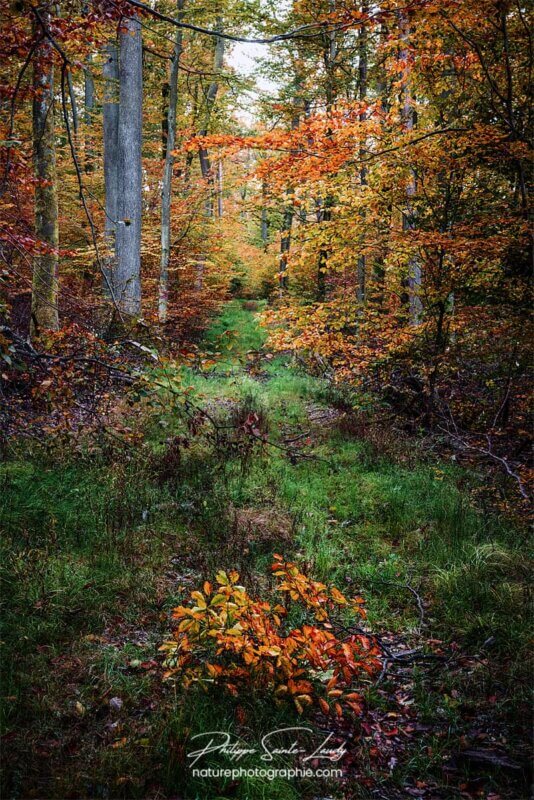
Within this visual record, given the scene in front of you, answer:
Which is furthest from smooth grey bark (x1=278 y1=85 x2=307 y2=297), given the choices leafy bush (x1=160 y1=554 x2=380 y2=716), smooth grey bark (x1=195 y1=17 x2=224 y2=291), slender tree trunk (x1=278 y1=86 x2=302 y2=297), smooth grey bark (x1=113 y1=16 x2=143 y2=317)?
leafy bush (x1=160 y1=554 x2=380 y2=716)

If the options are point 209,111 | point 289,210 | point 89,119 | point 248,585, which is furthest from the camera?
point 89,119

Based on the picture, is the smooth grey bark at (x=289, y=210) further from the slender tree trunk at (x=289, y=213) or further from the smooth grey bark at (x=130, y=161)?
the smooth grey bark at (x=130, y=161)

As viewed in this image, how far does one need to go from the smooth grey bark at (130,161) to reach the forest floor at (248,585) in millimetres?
5348

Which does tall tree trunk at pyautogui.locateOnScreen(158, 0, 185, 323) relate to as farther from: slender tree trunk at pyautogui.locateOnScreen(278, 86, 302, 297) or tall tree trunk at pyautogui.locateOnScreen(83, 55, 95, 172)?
tall tree trunk at pyautogui.locateOnScreen(83, 55, 95, 172)

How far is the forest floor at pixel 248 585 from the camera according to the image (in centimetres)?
244

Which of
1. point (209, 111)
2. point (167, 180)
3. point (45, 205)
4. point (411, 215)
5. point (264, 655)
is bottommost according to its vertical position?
point (264, 655)

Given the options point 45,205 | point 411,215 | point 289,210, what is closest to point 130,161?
point 45,205

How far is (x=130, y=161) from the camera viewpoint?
9.93m

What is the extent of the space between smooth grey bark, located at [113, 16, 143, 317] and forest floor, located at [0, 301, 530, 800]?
5.35 metres

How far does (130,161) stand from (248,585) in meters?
9.48

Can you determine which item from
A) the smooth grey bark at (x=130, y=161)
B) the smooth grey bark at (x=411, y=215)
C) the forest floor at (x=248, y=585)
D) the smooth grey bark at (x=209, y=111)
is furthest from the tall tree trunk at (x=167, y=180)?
the forest floor at (x=248, y=585)

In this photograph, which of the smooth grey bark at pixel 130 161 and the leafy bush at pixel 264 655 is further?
the smooth grey bark at pixel 130 161

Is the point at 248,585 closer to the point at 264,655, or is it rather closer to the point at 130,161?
the point at 264,655

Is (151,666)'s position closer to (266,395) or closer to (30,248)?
(30,248)
